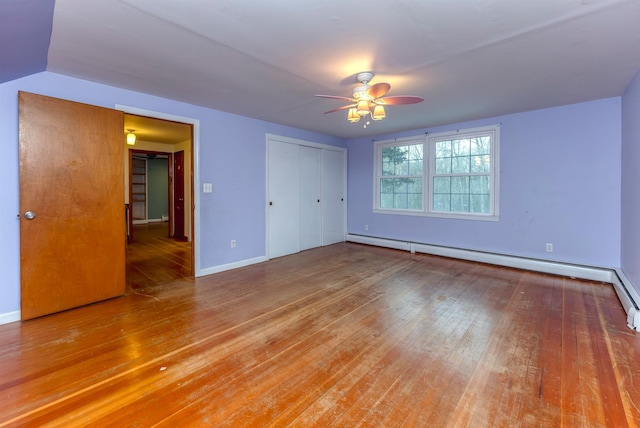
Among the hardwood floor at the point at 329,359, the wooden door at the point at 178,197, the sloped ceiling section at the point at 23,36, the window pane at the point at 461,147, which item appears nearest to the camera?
the hardwood floor at the point at 329,359

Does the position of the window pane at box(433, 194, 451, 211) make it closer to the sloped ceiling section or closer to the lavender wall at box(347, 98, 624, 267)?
the lavender wall at box(347, 98, 624, 267)

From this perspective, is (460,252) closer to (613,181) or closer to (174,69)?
(613,181)

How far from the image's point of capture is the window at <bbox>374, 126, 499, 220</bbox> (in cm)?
471

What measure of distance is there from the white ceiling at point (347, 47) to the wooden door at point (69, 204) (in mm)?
482

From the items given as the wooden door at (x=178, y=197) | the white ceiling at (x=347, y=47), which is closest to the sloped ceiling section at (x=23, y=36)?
the white ceiling at (x=347, y=47)

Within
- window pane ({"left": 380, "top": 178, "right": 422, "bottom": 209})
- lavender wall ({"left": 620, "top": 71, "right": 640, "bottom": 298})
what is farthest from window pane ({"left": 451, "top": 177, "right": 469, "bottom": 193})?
lavender wall ({"left": 620, "top": 71, "right": 640, "bottom": 298})

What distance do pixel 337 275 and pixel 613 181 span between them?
3706 mm

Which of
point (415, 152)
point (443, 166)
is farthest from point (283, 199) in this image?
point (443, 166)

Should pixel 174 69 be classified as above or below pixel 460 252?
above

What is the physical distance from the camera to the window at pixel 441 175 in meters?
4.71

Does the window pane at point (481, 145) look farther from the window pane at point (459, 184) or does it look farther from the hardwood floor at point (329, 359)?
the hardwood floor at point (329, 359)

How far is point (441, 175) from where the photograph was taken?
5176 mm

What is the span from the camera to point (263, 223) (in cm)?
484

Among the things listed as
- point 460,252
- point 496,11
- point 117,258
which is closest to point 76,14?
point 117,258
